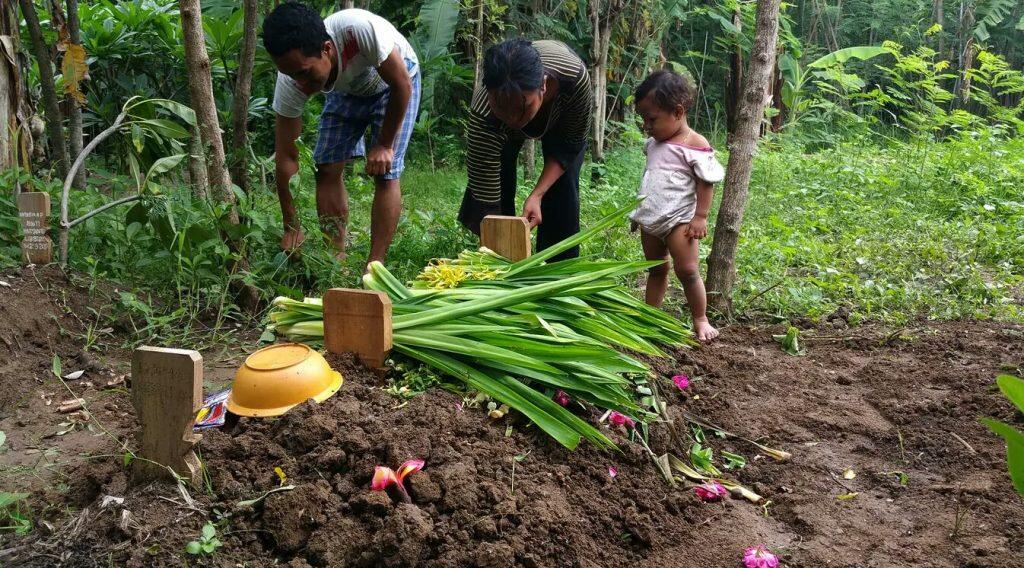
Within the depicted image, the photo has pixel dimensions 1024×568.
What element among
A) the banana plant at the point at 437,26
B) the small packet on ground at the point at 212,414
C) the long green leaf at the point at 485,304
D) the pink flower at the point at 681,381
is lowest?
the pink flower at the point at 681,381

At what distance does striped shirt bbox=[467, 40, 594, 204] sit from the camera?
143 inches

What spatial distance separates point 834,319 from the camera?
4168 mm

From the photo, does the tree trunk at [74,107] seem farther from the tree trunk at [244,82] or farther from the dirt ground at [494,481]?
the dirt ground at [494,481]

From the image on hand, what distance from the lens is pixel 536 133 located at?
3.77 meters

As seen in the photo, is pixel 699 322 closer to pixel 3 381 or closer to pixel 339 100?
pixel 339 100

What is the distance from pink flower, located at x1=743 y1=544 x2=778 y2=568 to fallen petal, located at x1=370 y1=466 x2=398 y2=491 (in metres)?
0.95

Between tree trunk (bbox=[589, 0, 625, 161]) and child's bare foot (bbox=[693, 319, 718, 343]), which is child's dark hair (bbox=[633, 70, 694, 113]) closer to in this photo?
child's bare foot (bbox=[693, 319, 718, 343])

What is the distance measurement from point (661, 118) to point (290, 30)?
5.63 ft

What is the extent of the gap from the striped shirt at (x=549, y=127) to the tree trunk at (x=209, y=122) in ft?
3.89

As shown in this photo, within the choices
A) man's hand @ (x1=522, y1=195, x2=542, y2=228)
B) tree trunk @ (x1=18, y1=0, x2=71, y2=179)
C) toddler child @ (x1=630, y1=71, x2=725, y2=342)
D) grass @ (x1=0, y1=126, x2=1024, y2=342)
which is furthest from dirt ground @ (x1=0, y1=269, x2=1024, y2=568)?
tree trunk @ (x1=18, y1=0, x2=71, y2=179)

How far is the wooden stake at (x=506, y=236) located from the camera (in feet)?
10.7

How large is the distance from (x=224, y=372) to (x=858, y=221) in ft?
17.5

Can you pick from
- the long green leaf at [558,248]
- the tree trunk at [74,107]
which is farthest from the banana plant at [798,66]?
the tree trunk at [74,107]

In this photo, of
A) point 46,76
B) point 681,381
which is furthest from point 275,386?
point 46,76
